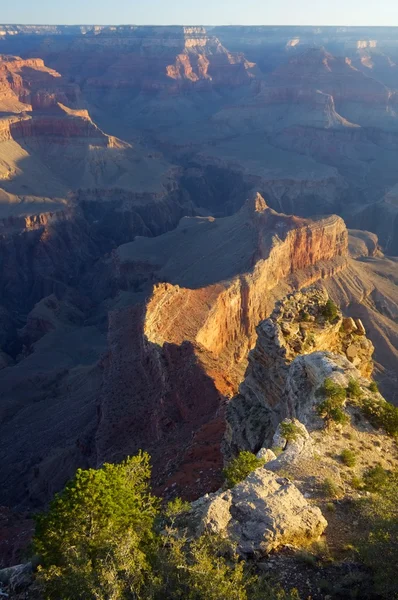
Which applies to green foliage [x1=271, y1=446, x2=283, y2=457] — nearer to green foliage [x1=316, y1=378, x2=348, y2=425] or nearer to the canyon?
green foliage [x1=316, y1=378, x2=348, y2=425]

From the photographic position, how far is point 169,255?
3182 inches

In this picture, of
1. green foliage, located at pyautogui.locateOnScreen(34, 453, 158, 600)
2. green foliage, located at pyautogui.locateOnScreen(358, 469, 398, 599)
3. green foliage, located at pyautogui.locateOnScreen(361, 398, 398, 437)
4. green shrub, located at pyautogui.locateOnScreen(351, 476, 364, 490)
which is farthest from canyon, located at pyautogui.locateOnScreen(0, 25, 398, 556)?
green foliage, located at pyautogui.locateOnScreen(34, 453, 158, 600)

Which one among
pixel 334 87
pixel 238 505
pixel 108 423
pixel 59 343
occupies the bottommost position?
pixel 59 343

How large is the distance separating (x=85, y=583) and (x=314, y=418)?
10.4m

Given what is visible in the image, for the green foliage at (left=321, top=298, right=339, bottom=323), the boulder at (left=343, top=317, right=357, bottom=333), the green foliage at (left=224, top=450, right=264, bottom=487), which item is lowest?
the green foliage at (left=224, top=450, right=264, bottom=487)

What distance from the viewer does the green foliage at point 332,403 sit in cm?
1938

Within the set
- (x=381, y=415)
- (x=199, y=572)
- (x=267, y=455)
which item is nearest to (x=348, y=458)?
(x=267, y=455)

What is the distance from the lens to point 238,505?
44.6 feet

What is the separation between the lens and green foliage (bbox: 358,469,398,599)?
11.3 meters

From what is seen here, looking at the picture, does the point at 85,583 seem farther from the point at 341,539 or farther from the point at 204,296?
the point at 204,296

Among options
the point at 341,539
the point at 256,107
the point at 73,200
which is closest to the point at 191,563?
the point at 341,539

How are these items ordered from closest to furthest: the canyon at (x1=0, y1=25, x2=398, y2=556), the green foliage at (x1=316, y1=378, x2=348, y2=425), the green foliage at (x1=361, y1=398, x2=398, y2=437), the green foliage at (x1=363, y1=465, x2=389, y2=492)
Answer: the green foliage at (x1=363, y1=465, x2=389, y2=492), the green foliage at (x1=316, y1=378, x2=348, y2=425), the green foliage at (x1=361, y1=398, x2=398, y2=437), the canyon at (x1=0, y1=25, x2=398, y2=556)

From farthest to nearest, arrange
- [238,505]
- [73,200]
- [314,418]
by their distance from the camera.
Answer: [73,200] → [314,418] → [238,505]

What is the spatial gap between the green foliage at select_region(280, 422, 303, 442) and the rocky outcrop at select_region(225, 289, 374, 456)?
10.3ft
